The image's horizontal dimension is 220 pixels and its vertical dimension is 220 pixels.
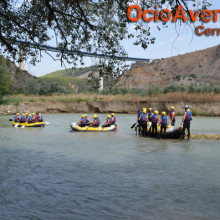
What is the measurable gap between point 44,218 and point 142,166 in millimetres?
6003

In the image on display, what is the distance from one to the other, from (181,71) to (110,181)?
82.5 m

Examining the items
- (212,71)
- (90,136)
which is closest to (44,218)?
(90,136)

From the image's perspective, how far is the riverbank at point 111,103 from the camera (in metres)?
41.7

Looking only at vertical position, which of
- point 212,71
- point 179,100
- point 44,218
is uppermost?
point 212,71

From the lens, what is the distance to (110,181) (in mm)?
10711

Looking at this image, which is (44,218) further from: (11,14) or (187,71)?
(187,71)

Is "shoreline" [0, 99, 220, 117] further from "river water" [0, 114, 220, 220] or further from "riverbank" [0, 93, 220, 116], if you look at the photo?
"river water" [0, 114, 220, 220]

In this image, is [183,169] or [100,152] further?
[100,152]

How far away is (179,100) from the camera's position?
43469 mm

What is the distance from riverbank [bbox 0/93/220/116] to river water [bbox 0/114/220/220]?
79.9 feet

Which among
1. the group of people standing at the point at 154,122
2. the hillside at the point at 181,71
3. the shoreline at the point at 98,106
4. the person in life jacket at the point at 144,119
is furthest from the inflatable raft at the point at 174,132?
the hillside at the point at 181,71

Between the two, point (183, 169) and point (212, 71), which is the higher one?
point (212, 71)

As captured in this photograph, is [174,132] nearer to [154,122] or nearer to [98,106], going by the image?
[154,122]

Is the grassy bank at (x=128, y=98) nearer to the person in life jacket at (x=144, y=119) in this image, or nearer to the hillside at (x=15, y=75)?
the hillside at (x=15, y=75)
